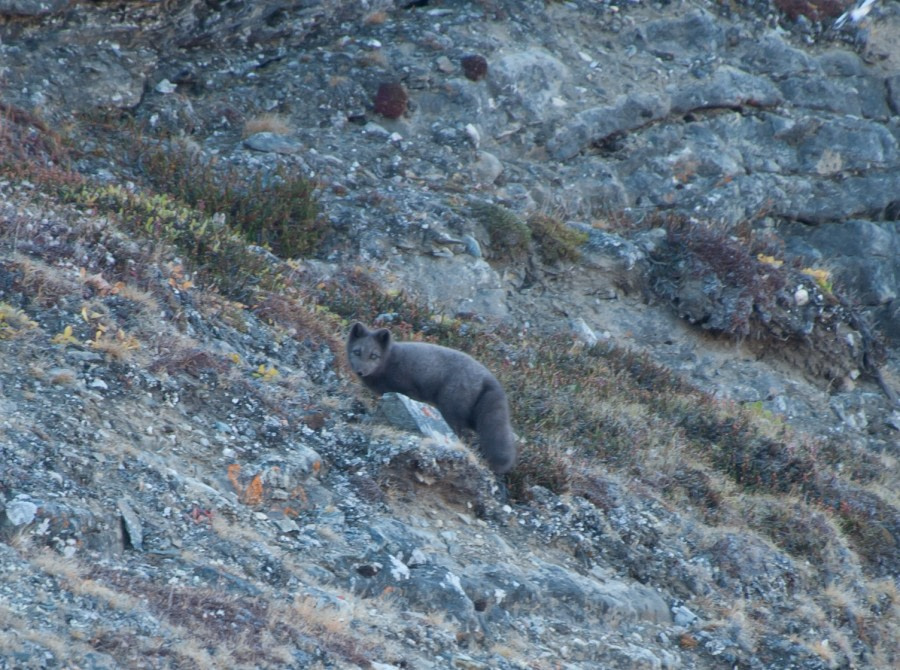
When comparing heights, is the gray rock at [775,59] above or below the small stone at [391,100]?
above

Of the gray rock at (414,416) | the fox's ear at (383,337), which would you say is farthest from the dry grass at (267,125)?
the gray rock at (414,416)

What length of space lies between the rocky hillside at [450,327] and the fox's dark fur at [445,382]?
55 cm

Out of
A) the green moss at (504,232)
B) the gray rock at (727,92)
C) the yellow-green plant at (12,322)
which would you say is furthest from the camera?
the gray rock at (727,92)

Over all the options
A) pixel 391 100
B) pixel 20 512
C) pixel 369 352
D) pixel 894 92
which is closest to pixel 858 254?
pixel 894 92

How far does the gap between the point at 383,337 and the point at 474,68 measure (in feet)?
34.8

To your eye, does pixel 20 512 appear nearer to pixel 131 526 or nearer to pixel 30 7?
pixel 131 526

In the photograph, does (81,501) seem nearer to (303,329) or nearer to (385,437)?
(385,437)

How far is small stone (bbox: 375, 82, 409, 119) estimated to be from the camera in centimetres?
2031

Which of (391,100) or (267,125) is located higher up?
(391,100)

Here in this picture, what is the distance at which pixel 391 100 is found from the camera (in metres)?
20.4

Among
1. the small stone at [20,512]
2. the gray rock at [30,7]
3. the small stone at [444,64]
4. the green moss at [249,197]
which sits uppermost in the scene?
the small stone at [444,64]

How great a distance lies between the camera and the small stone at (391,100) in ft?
66.6

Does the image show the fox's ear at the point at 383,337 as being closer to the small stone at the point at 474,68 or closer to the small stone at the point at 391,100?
the small stone at the point at 391,100

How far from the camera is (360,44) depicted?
69.8ft
